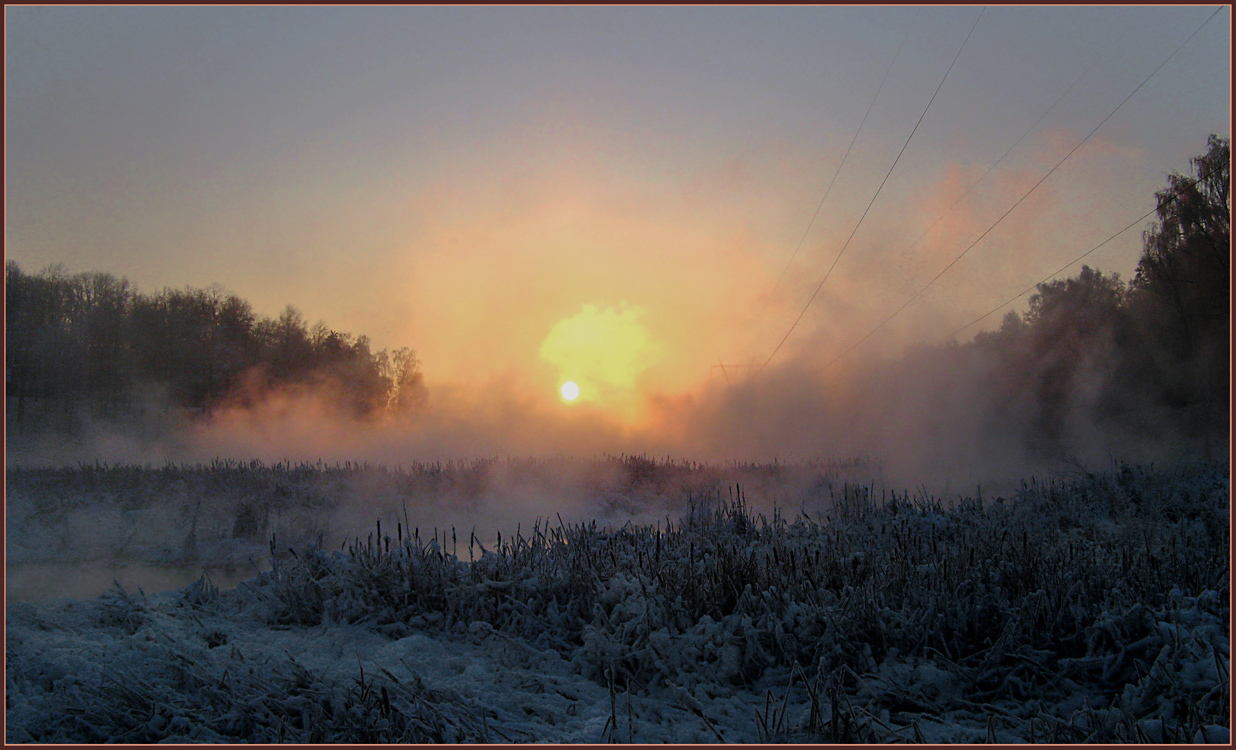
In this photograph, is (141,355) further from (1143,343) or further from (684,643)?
(1143,343)

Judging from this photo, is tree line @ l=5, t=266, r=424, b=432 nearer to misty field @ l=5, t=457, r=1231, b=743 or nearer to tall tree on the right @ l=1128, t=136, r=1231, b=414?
misty field @ l=5, t=457, r=1231, b=743

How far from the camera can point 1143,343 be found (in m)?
18.8

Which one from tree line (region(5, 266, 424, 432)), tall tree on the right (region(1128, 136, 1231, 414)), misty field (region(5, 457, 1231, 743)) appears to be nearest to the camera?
misty field (region(5, 457, 1231, 743))

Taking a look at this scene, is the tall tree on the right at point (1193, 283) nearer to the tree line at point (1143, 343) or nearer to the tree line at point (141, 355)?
the tree line at point (1143, 343)

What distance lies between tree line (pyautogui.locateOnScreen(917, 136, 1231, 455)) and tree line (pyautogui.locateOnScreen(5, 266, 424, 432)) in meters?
30.6

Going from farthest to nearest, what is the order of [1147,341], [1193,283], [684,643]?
1. [1147,341]
2. [1193,283]
3. [684,643]

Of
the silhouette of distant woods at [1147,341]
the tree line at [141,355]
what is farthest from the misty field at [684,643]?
the tree line at [141,355]

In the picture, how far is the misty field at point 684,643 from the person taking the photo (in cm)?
315

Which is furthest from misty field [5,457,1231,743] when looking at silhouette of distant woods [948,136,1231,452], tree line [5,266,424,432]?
tree line [5,266,424,432]

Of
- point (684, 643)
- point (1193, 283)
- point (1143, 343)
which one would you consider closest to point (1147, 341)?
point (1143, 343)

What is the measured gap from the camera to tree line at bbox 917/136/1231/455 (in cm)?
1680

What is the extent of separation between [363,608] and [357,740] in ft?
6.64

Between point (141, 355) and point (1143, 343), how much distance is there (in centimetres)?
3585

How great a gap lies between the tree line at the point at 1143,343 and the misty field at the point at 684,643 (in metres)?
12.9
